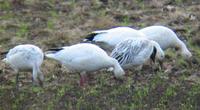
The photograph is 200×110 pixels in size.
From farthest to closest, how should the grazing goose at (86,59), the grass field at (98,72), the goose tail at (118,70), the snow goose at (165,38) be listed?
the snow goose at (165,38) < the goose tail at (118,70) < the grazing goose at (86,59) < the grass field at (98,72)

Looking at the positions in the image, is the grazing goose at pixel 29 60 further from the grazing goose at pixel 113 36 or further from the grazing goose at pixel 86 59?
the grazing goose at pixel 113 36

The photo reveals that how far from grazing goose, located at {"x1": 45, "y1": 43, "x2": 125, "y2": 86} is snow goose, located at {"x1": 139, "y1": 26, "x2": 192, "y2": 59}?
1356 mm

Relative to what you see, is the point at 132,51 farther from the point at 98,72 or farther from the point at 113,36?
the point at 98,72

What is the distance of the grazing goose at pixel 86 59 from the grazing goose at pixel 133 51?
1.20 feet

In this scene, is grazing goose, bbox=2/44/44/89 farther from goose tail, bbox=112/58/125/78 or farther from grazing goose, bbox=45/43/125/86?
goose tail, bbox=112/58/125/78

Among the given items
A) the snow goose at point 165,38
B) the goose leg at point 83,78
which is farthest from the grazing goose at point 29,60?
the snow goose at point 165,38

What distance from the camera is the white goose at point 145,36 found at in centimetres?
1137

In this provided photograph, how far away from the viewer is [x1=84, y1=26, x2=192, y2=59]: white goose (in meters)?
11.4

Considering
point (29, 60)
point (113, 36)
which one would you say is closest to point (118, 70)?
point (113, 36)

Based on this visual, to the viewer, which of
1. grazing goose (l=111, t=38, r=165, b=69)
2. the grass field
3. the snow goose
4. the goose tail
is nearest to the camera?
the grass field

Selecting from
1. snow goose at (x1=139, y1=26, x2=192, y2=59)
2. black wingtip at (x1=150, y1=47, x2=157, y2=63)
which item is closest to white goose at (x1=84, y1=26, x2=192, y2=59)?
snow goose at (x1=139, y1=26, x2=192, y2=59)

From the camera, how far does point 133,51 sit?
10.9m

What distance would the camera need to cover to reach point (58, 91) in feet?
33.5

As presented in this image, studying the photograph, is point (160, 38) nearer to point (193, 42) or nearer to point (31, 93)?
point (193, 42)
